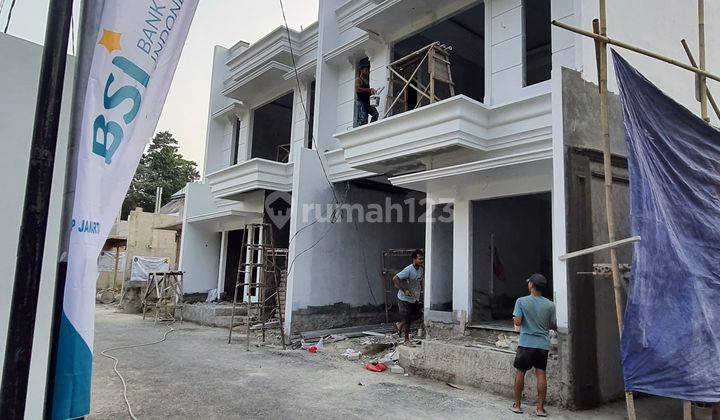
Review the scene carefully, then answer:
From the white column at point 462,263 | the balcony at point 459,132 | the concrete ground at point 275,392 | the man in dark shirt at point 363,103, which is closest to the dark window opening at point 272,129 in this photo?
the man in dark shirt at point 363,103

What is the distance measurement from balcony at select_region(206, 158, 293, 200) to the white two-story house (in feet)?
0.11

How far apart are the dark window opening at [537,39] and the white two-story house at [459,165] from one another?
40mm

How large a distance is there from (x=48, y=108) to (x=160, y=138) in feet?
127

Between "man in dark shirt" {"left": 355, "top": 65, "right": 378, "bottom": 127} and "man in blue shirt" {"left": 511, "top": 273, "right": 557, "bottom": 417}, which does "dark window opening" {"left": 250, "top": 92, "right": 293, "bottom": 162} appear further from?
"man in blue shirt" {"left": 511, "top": 273, "right": 557, "bottom": 417}

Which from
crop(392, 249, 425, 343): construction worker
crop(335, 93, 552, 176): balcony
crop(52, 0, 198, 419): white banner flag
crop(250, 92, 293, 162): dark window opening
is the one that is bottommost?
crop(392, 249, 425, 343): construction worker

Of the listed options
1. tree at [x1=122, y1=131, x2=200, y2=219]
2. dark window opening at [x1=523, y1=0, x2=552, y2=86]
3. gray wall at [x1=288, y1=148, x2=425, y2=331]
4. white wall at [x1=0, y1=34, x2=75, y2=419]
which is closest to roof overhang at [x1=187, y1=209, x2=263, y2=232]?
gray wall at [x1=288, y1=148, x2=425, y2=331]

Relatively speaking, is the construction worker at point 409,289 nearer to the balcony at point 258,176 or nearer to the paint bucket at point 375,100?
the paint bucket at point 375,100

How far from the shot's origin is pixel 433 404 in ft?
17.1

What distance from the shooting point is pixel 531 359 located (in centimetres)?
492

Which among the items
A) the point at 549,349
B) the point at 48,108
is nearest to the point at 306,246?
the point at 549,349

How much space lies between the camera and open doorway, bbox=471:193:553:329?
7711 mm

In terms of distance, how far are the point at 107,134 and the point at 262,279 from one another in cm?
779

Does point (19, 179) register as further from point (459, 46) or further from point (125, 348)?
point (459, 46)

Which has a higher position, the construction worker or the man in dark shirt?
the man in dark shirt
